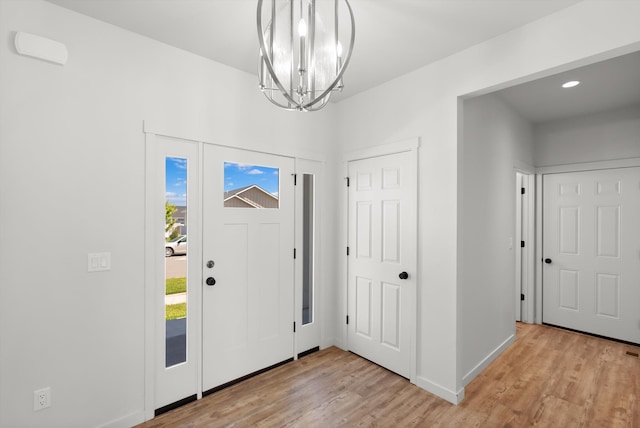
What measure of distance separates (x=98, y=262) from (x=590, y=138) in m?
5.33

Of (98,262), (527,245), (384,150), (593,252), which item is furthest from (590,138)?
(98,262)

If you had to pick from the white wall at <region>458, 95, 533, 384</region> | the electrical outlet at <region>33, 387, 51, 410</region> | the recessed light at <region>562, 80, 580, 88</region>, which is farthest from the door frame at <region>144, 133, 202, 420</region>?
the recessed light at <region>562, 80, 580, 88</region>

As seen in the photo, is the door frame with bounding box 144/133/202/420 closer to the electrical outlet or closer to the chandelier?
the electrical outlet

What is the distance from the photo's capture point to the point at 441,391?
2.47 m

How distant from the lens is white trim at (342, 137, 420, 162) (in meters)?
2.71

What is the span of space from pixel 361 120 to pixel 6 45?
267 centimetres

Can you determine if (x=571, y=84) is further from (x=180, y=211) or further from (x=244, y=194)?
(x=180, y=211)

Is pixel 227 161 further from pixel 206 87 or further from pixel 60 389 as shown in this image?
pixel 60 389

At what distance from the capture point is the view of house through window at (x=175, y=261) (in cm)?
231

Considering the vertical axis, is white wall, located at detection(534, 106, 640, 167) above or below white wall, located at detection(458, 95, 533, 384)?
above

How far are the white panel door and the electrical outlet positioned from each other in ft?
17.2

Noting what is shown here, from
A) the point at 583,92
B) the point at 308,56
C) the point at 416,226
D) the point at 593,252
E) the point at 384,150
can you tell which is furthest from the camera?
the point at 593,252

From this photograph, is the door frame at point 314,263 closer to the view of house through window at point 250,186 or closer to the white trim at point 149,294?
the view of house through window at point 250,186

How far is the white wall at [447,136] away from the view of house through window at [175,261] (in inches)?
75.6
